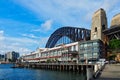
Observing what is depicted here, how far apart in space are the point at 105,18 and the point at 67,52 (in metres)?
31.2

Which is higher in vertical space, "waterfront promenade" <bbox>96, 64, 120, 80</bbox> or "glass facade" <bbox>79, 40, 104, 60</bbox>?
"glass facade" <bbox>79, 40, 104, 60</bbox>

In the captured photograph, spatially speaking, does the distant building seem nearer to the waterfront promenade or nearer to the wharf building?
the wharf building

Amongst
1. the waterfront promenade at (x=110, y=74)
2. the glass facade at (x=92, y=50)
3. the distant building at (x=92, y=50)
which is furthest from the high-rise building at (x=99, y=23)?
the waterfront promenade at (x=110, y=74)

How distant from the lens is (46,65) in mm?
149875

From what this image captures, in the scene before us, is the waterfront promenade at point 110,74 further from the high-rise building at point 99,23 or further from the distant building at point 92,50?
the high-rise building at point 99,23

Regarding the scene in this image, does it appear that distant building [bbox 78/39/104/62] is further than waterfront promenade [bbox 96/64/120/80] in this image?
Yes

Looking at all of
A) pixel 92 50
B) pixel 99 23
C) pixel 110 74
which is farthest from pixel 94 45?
pixel 110 74

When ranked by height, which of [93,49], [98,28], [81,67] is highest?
[98,28]

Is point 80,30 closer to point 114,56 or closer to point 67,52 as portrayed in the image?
point 67,52

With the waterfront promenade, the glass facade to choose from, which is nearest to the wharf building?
the glass facade

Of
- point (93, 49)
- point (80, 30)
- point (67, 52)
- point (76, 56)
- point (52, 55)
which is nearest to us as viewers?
point (93, 49)

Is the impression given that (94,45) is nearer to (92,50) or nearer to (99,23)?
(92,50)

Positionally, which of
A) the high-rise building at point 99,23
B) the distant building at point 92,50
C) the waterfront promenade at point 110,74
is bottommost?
the waterfront promenade at point 110,74

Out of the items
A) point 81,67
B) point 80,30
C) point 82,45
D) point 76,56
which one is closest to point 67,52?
point 76,56
